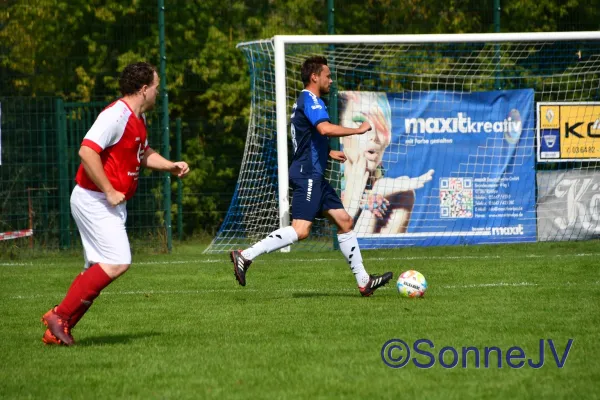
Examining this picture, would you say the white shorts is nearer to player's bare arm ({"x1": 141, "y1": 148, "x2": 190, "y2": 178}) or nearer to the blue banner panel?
player's bare arm ({"x1": 141, "y1": 148, "x2": 190, "y2": 178})

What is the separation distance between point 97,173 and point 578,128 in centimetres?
1119

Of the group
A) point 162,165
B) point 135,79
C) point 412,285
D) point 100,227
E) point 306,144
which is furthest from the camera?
point 306,144

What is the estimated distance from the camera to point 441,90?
16.7 metres

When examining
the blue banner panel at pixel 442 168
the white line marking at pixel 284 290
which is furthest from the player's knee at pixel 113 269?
the blue banner panel at pixel 442 168

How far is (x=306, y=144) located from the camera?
392 inches

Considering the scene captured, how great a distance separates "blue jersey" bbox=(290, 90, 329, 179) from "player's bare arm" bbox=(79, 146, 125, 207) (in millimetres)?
3142

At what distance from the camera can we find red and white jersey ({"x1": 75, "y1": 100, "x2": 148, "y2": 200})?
7047 millimetres

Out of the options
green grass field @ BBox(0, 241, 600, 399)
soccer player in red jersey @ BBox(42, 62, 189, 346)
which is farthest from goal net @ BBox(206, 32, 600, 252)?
soccer player in red jersey @ BBox(42, 62, 189, 346)

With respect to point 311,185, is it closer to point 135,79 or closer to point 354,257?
point 354,257

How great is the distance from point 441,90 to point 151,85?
9845 mm

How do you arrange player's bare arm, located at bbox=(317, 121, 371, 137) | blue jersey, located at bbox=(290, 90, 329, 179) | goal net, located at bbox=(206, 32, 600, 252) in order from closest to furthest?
player's bare arm, located at bbox=(317, 121, 371, 137)
blue jersey, located at bbox=(290, 90, 329, 179)
goal net, located at bbox=(206, 32, 600, 252)

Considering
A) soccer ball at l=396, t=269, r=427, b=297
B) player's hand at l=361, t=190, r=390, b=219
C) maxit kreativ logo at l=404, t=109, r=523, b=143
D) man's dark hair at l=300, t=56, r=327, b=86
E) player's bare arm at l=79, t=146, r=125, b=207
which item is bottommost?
soccer ball at l=396, t=269, r=427, b=297

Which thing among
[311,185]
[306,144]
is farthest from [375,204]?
[311,185]

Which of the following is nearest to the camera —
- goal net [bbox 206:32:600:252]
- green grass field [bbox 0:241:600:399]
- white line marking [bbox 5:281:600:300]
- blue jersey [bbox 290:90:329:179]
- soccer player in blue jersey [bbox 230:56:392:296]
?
green grass field [bbox 0:241:600:399]
